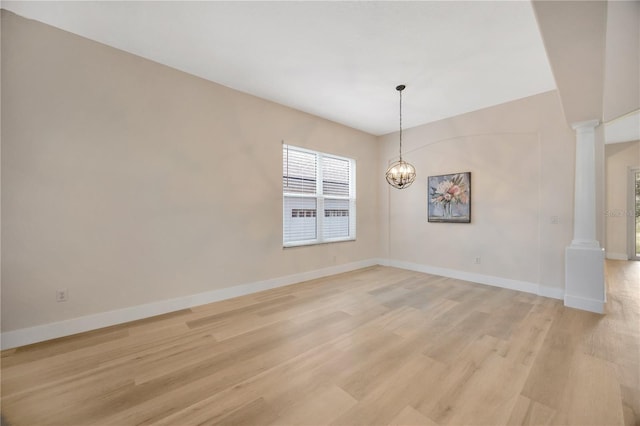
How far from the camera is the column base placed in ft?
10.1

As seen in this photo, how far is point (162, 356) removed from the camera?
2166 millimetres

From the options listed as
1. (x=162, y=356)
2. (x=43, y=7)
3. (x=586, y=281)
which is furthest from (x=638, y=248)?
(x=43, y=7)

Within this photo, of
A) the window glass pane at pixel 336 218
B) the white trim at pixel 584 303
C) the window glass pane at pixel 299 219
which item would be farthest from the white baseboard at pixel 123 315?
the white trim at pixel 584 303

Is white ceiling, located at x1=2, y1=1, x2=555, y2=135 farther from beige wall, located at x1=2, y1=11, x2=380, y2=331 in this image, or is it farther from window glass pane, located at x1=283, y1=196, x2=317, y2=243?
window glass pane, located at x1=283, y1=196, x2=317, y2=243

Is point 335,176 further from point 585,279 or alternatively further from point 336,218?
point 585,279

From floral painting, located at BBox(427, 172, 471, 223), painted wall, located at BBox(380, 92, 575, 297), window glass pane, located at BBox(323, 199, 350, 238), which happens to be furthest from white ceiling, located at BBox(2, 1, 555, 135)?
window glass pane, located at BBox(323, 199, 350, 238)

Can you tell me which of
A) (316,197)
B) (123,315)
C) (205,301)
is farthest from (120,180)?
(316,197)

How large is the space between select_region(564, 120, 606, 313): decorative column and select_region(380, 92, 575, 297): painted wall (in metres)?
0.29

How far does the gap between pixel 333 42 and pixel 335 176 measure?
9.23ft

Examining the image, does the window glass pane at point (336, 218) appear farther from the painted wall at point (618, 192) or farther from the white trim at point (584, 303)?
the painted wall at point (618, 192)

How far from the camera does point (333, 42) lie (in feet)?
8.59

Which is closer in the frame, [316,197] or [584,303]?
[584,303]

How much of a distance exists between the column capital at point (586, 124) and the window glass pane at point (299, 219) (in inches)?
154

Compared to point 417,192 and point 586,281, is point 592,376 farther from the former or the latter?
point 417,192
